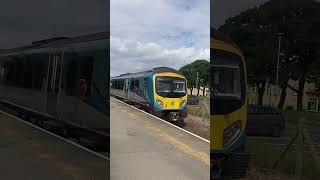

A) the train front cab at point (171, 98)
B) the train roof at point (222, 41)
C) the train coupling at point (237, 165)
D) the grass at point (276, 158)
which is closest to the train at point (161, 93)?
the train front cab at point (171, 98)

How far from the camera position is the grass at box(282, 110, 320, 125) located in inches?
125

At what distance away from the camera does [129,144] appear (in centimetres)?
276

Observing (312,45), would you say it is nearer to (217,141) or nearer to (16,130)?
(217,141)

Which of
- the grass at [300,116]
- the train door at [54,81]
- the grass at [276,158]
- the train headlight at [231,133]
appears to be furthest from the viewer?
the grass at [276,158]

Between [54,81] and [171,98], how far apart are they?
0.78 m

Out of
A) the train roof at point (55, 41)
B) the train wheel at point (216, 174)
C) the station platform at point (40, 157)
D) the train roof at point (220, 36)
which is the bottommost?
the train wheel at point (216, 174)

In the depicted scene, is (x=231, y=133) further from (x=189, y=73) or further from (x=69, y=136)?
(x=69, y=136)

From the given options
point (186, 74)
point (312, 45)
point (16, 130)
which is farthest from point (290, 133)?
point (16, 130)

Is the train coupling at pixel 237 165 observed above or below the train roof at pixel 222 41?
below

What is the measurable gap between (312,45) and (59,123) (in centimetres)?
183

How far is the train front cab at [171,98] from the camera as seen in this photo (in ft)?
9.20

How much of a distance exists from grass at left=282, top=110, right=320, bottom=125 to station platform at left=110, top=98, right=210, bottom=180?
758 millimetres

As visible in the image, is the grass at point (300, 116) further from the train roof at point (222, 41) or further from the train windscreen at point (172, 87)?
the train windscreen at point (172, 87)

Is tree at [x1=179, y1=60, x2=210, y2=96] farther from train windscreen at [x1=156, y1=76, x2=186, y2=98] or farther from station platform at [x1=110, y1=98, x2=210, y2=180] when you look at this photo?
station platform at [x1=110, y1=98, x2=210, y2=180]
